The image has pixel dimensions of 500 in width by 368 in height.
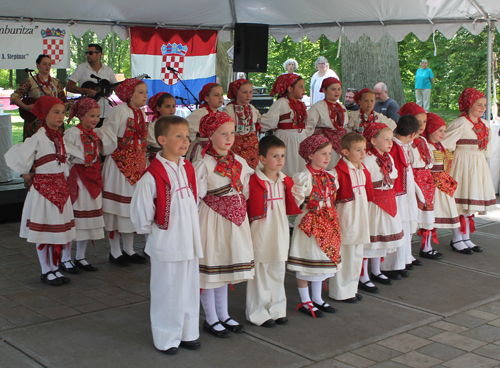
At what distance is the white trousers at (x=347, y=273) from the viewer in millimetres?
4438

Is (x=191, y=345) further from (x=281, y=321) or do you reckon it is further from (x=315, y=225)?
(x=315, y=225)

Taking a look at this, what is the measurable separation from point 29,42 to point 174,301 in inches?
193

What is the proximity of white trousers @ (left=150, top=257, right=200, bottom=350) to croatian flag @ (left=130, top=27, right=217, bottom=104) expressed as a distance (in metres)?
5.09

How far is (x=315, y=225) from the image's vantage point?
13.4 ft

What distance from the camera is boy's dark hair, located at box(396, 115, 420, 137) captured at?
5.07 meters

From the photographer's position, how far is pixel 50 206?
478 centimetres

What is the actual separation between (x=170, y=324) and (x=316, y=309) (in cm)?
121

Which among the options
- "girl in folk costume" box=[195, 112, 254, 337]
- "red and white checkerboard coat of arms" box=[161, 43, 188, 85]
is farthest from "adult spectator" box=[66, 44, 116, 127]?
"girl in folk costume" box=[195, 112, 254, 337]

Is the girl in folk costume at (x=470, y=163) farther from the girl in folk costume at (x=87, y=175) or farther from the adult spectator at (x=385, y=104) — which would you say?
the girl in folk costume at (x=87, y=175)

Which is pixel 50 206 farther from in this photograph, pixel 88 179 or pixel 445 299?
pixel 445 299

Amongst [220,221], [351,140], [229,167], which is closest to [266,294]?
[220,221]

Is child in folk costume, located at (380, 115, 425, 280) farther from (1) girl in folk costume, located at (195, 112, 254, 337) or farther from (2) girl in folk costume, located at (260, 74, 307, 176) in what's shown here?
(1) girl in folk costume, located at (195, 112, 254, 337)

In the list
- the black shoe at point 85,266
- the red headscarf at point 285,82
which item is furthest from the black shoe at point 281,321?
the red headscarf at point 285,82

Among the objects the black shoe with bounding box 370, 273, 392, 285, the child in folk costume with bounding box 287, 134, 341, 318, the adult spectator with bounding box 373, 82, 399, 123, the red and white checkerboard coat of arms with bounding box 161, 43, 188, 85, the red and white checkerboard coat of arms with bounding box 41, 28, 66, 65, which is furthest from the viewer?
the adult spectator with bounding box 373, 82, 399, 123
